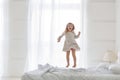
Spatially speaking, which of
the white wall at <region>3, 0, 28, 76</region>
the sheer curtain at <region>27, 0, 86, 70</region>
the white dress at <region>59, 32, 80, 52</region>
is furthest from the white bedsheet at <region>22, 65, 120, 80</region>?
the white wall at <region>3, 0, 28, 76</region>

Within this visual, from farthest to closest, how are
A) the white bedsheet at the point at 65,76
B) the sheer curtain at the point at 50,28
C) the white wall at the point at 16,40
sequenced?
the white wall at the point at 16,40, the sheer curtain at the point at 50,28, the white bedsheet at the point at 65,76

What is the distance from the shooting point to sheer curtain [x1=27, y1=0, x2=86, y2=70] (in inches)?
170

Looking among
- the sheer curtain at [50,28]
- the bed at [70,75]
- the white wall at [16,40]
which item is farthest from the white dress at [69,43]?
the white wall at [16,40]

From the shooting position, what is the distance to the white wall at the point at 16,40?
4441 mm

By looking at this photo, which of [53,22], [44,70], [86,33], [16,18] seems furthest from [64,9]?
[44,70]

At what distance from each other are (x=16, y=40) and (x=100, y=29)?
1512 mm

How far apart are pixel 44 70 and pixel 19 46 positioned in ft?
6.17

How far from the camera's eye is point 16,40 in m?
4.45

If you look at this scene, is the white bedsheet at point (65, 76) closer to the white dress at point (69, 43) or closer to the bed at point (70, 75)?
the bed at point (70, 75)

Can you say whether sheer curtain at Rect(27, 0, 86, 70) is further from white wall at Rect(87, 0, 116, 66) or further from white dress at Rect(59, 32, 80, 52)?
white dress at Rect(59, 32, 80, 52)

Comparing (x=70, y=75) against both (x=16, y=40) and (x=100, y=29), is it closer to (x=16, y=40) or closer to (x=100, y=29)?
(x=100, y=29)

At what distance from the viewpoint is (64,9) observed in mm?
4398

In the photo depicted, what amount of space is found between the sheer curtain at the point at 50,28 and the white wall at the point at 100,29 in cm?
15

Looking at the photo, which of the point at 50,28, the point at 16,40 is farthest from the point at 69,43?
the point at 16,40
